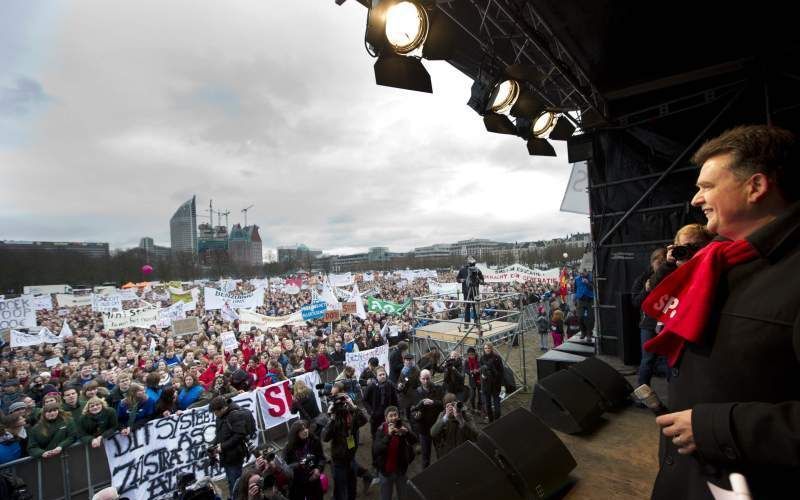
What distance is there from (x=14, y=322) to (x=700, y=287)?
22789 mm

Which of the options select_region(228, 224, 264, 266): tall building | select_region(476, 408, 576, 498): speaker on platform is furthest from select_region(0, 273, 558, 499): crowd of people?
select_region(228, 224, 264, 266): tall building

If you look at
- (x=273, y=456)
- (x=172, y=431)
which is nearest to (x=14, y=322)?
(x=172, y=431)

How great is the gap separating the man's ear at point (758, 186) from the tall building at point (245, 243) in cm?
11537

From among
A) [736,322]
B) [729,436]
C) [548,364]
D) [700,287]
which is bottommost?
[548,364]

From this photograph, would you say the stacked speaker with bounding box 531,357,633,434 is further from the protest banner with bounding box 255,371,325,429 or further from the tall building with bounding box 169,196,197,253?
the tall building with bounding box 169,196,197,253

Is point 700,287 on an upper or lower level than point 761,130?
lower

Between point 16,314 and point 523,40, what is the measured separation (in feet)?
71.2

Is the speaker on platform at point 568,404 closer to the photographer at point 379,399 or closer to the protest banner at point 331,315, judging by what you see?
the photographer at point 379,399

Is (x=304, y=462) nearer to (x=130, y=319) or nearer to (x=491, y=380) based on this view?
(x=491, y=380)

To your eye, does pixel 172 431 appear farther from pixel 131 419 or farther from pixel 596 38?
pixel 596 38

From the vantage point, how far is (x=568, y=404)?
3.36 metres

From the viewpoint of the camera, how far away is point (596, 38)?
4.95m

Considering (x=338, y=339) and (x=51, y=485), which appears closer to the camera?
(x=51, y=485)

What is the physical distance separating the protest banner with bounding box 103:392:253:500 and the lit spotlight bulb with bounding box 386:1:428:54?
6.92m
